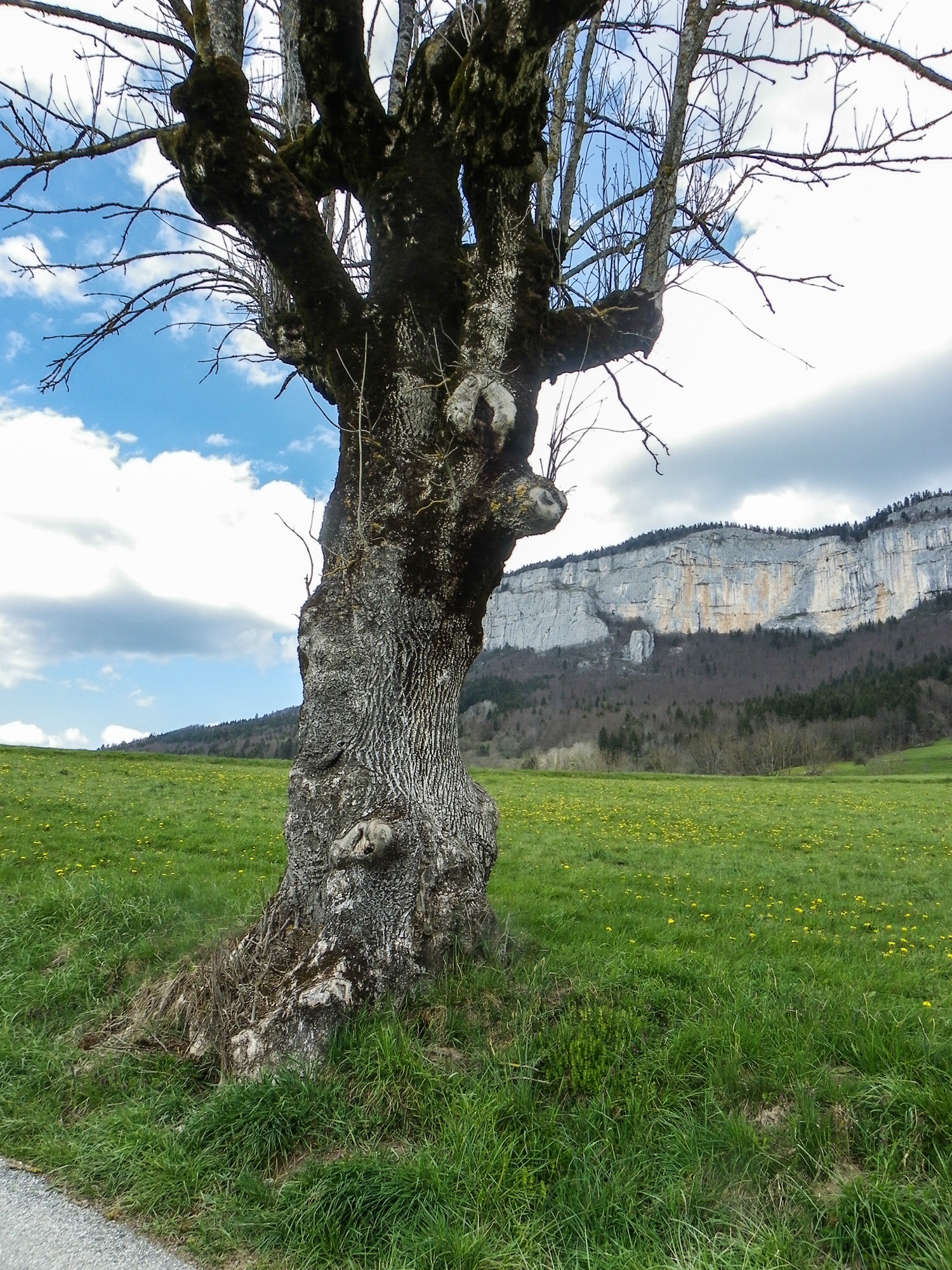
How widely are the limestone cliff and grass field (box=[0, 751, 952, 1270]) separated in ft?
542

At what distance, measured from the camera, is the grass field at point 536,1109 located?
2873 millimetres

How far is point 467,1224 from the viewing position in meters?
2.90

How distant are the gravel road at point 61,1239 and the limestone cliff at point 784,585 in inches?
6594

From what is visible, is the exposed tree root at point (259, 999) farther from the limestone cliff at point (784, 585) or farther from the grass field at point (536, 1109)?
the limestone cliff at point (784, 585)

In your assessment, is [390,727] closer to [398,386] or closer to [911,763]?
[398,386]

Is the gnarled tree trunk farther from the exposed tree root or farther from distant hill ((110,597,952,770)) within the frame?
distant hill ((110,597,952,770))

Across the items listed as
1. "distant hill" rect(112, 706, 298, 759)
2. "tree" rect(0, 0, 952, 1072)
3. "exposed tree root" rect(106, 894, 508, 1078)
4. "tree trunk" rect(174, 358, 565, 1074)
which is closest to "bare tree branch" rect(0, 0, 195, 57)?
Result: "tree" rect(0, 0, 952, 1072)

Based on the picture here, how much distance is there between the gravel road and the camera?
9.41 feet

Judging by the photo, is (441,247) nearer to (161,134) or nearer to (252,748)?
(161,134)

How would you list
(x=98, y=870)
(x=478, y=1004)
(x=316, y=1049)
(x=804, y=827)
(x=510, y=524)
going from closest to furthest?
(x=316, y=1049), (x=478, y=1004), (x=510, y=524), (x=98, y=870), (x=804, y=827)

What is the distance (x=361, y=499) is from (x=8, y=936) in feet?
16.0

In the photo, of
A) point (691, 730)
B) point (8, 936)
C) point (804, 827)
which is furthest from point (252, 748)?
point (8, 936)

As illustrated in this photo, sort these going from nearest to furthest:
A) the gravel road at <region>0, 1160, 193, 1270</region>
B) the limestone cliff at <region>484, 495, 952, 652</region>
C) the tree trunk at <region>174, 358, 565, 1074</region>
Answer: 1. the gravel road at <region>0, 1160, 193, 1270</region>
2. the tree trunk at <region>174, 358, 565, 1074</region>
3. the limestone cliff at <region>484, 495, 952, 652</region>

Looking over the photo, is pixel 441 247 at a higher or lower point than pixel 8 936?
higher
